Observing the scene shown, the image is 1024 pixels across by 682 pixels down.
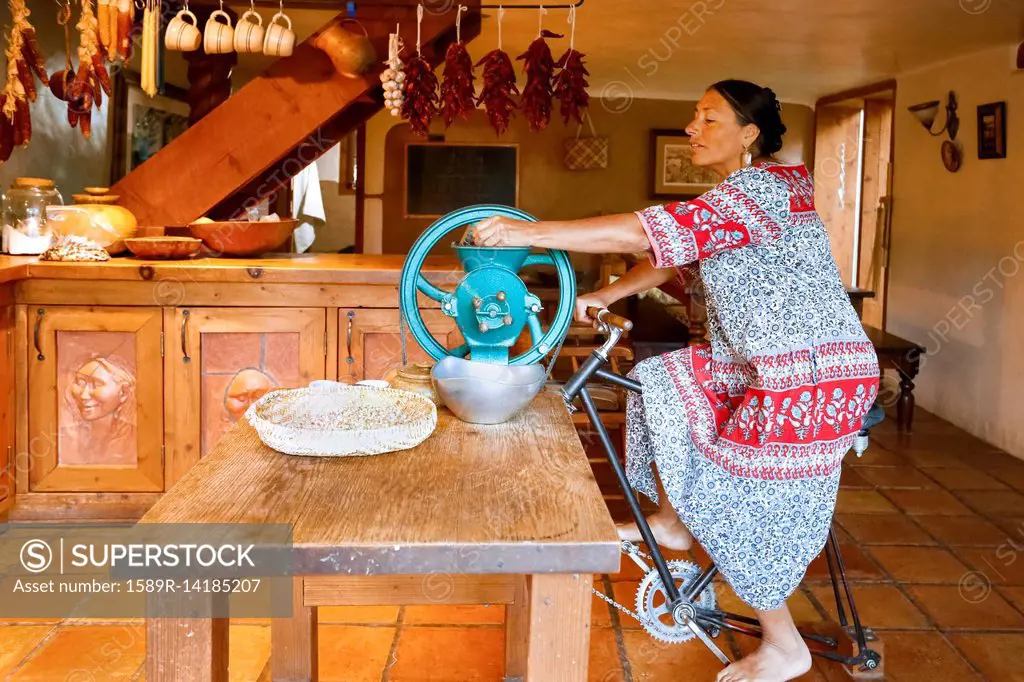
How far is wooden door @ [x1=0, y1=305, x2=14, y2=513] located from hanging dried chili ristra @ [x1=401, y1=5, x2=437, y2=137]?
70.2 inches

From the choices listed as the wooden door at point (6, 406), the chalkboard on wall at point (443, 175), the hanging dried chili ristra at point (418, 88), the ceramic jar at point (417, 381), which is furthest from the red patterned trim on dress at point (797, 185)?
the chalkboard on wall at point (443, 175)

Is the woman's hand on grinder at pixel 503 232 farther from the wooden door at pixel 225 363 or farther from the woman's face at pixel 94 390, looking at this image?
the woman's face at pixel 94 390

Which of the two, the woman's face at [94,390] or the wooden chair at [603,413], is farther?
the wooden chair at [603,413]

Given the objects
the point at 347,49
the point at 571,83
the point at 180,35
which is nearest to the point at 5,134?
the point at 180,35

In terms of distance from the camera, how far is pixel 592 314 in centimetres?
245

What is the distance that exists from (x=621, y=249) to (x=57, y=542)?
2.68 m

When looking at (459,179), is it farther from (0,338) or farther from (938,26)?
(0,338)

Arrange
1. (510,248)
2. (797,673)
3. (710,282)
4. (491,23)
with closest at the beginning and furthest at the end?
1. (510,248)
2. (710,282)
3. (797,673)
4. (491,23)

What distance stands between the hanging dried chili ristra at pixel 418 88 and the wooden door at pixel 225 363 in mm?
1063

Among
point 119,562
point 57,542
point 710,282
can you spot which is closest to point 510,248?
point 710,282

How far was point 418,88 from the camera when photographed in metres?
4.24

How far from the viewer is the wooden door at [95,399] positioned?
3.74m

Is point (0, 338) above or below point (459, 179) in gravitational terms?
below

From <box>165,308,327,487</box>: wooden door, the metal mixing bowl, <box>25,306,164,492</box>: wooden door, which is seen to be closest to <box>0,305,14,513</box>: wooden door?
<box>25,306,164,492</box>: wooden door
